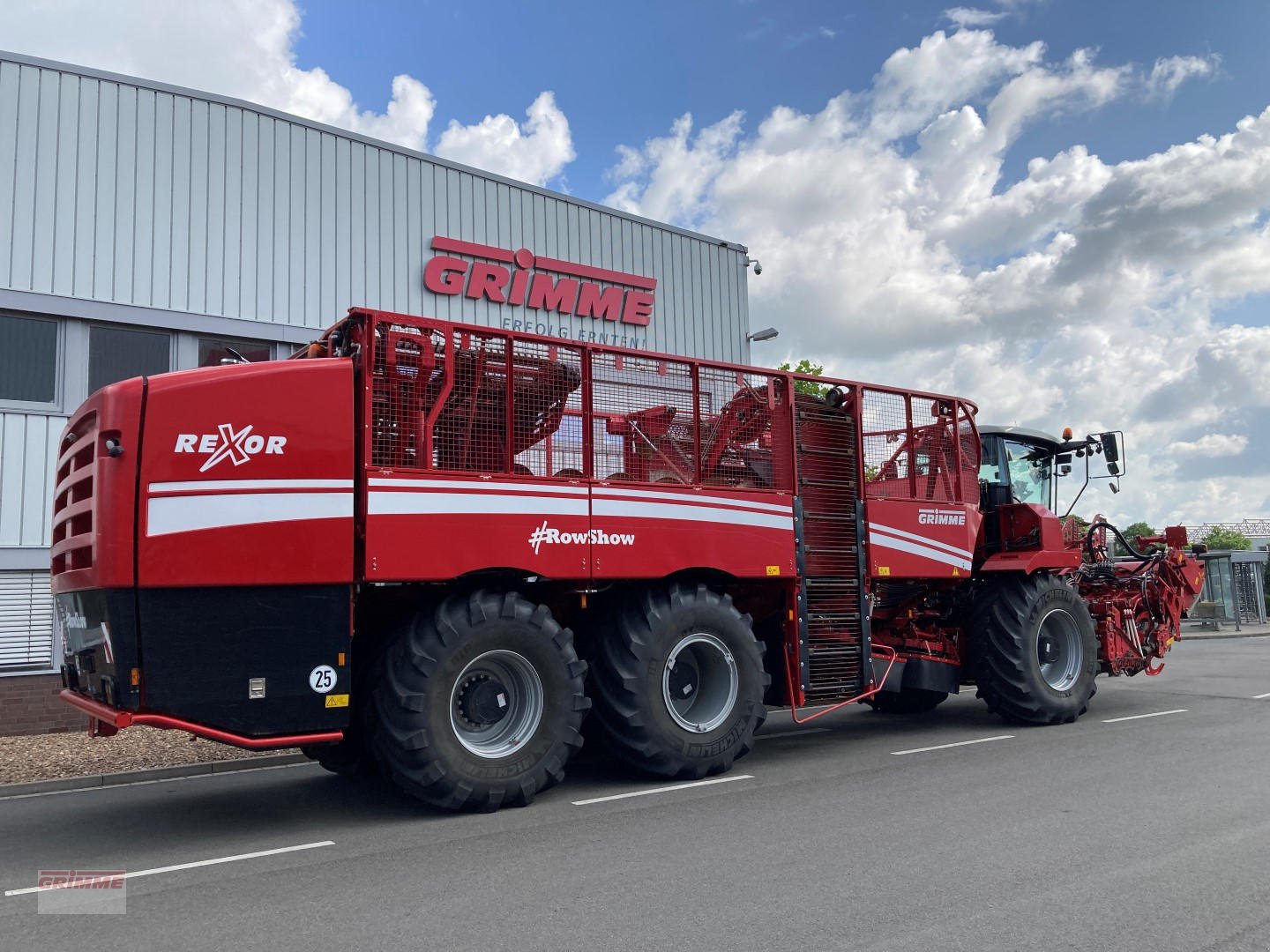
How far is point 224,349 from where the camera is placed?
519 inches

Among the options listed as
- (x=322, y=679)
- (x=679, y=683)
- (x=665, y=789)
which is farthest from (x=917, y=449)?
(x=322, y=679)

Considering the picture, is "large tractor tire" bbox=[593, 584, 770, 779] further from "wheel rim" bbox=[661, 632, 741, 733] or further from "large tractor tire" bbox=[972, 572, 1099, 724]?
"large tractor tire" bbox=[972, 572, 1099, 724]

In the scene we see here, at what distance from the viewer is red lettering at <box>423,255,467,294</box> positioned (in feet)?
48.6

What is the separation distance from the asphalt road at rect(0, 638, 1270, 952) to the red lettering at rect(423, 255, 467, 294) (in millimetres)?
8005

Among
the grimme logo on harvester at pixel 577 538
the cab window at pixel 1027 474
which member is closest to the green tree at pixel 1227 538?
the cab window at pixel 1027 474

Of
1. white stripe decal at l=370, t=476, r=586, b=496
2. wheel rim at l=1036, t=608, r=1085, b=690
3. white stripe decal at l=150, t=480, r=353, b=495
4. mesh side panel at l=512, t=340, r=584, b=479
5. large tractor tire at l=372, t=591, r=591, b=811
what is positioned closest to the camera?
white stripe decal at l=150, t=480, r=353, b=495

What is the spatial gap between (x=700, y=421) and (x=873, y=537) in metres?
2.20

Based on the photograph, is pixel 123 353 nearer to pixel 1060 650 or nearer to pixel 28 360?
pixel 28 360

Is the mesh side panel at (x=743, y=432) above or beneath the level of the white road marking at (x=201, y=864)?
above

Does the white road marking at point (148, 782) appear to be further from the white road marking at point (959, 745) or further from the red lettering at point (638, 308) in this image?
the red lettering at point (638, 308)

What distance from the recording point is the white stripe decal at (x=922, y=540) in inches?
367

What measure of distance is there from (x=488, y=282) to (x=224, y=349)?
160 inches

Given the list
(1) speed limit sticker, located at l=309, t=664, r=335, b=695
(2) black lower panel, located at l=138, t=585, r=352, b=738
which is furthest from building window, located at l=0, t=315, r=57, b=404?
(1) speed limit sticker, located at l=309, t=664, r=335, b=695

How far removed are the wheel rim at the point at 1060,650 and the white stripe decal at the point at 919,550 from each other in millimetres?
1329
